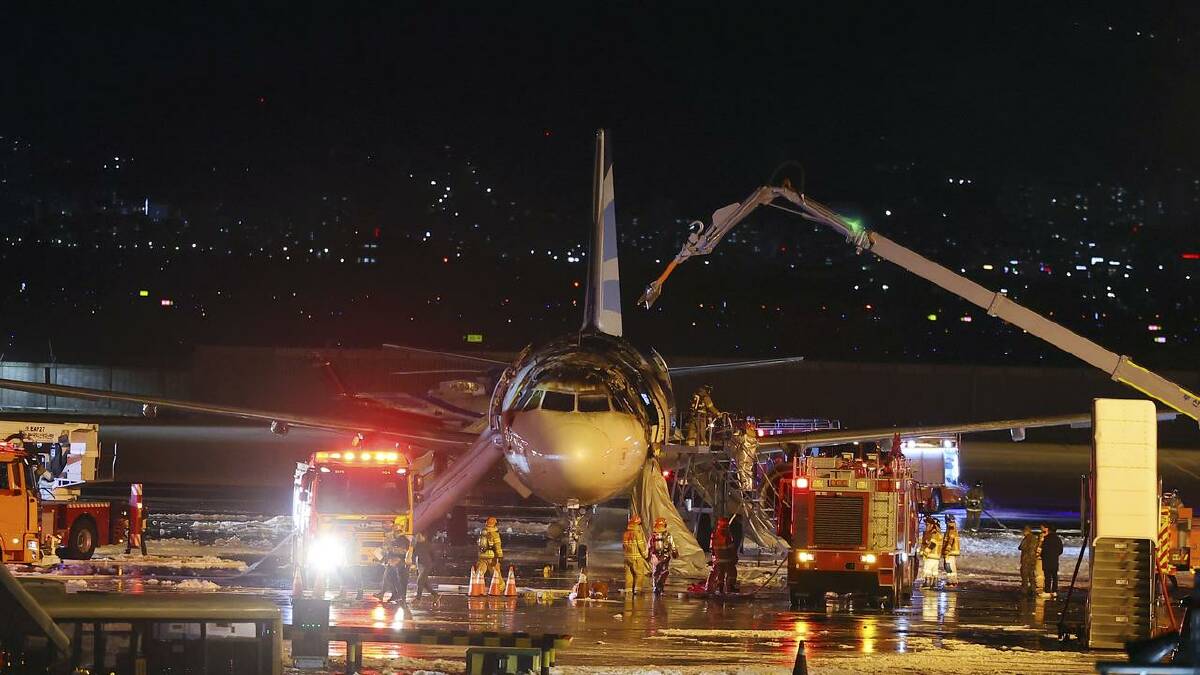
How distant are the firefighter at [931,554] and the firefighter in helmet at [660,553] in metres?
4.86

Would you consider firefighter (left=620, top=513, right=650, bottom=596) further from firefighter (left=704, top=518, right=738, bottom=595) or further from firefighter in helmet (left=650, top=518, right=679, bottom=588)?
firefighter (left=704, top=518, right=738, bottom=595)

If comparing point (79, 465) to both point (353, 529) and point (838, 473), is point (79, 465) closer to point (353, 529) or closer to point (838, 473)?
point (353, 529)

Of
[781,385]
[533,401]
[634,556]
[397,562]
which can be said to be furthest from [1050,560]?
[781,385]

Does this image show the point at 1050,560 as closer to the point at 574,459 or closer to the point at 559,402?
the point at 574,459

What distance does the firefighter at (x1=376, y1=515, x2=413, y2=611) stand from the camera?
23.5 m

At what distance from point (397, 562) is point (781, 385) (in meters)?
52.2

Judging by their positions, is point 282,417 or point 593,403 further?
point 282,417

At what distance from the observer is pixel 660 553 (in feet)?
86.9

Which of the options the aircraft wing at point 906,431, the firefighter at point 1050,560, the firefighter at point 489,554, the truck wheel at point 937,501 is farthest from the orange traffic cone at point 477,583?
the truck wheel at point 937,501

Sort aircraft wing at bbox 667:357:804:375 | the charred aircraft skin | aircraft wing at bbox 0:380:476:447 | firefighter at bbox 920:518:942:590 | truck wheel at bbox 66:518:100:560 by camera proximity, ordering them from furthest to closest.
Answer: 1. aircraft wing at bbox 667:357:804:375
2. aircraft wing at bbox 0:380:476:447
3. truck wheel at bbox 66:518:100:560
4. firefighter at bbox 920:518:942:590
5. the charred aircraft skin

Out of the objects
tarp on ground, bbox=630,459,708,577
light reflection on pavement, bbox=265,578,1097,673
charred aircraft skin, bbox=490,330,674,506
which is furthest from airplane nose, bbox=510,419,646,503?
light reflection on pavement, bbox=265,578,1097,673

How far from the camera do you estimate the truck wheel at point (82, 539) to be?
95.6ft

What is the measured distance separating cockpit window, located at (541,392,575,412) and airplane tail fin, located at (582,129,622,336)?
7993 mm

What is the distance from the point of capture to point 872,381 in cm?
7406
